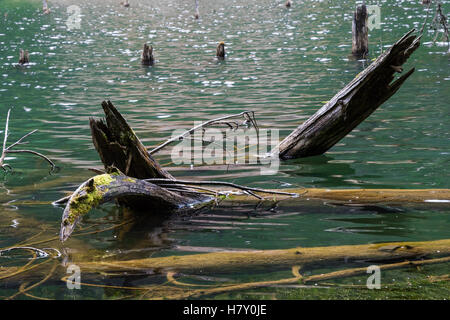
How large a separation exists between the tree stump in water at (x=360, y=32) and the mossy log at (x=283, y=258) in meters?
16.7

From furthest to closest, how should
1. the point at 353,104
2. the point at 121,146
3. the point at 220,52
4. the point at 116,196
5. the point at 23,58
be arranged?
the point at 23,58 → the point at 220,52 → the point at 353,104 → the point at 121,146 → the point at 116,196

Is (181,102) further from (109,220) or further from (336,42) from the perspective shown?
(336,42)

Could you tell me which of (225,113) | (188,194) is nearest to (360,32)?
(225,113)

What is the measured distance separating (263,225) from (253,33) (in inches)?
1035

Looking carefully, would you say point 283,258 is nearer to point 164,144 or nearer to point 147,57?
point 164,144

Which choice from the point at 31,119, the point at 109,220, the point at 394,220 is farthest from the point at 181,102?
the point at 394,220

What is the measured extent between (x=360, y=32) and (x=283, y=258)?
1749 centimetres

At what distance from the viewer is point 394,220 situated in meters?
→ 6.30

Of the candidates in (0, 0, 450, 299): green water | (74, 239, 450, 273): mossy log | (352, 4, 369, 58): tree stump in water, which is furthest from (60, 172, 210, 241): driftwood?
(352, 4, 369, 58): tree stump in water

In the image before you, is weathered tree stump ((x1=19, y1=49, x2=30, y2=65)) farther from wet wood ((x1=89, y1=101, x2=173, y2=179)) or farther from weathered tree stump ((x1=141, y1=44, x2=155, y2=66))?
wet wood ((x1=89, y1=101, x2=173, y2=179))

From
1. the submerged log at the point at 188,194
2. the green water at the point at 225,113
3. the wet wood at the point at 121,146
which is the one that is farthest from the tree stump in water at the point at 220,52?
the wet wood at the point at 121,146

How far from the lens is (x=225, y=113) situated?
13297 millimetres

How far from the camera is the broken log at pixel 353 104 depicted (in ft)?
26.0

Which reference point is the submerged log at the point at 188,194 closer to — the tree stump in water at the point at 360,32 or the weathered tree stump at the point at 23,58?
the tree stump in water at the point at 360,32
